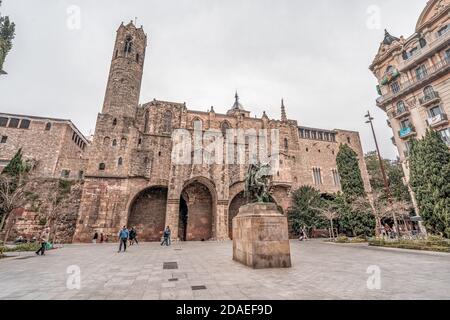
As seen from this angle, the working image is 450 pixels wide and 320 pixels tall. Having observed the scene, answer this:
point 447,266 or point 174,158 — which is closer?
point 447,266

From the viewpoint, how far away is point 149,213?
24.3 meters

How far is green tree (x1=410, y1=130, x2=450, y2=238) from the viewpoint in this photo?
15125mm

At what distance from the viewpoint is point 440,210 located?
A: 1509cm

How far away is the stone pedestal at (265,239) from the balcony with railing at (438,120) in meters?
22.6

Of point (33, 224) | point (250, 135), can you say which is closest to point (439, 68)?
point (250, 135)

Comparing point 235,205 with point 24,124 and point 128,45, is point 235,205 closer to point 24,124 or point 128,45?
point 128,45

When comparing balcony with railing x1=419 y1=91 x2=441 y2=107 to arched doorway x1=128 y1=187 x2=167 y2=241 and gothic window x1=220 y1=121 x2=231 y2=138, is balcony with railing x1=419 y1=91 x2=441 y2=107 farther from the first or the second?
arched doorway x1=128 y1=187 x2=167 y2=241

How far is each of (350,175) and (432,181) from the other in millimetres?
7016

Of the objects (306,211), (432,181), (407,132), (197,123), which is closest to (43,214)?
(197,123)

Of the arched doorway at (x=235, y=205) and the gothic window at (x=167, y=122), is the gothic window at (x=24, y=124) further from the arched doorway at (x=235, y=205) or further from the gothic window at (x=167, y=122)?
the arched doorway at (x=235, y=205)

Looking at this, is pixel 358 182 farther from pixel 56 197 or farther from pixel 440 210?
pixel 56 197

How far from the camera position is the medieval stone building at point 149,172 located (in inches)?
859

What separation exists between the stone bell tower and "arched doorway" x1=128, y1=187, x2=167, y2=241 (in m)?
9.98
